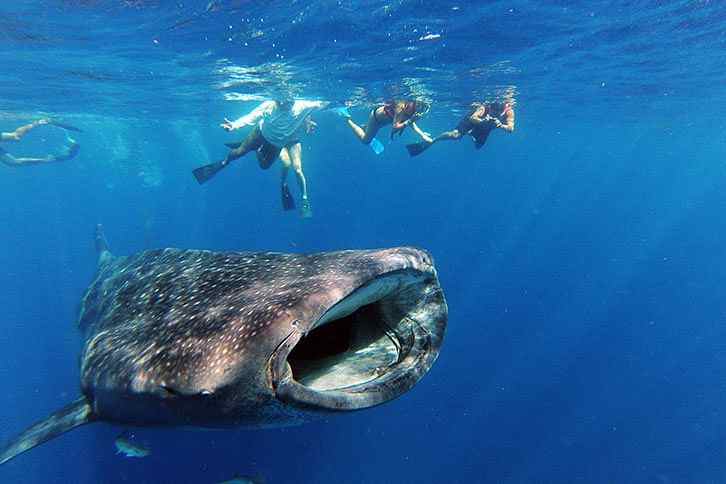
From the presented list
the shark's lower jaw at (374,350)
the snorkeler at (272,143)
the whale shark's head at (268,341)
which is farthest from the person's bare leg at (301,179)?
the shark's lower jaw at (374,350)

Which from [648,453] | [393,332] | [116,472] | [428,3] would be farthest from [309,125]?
[648,453]

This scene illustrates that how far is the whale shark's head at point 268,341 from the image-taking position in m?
2.27

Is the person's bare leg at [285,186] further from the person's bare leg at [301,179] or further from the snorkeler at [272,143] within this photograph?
the person's bare leg at [301,179]

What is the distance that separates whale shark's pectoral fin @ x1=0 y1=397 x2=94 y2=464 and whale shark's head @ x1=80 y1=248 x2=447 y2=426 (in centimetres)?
12

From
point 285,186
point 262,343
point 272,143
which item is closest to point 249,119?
point 272,143

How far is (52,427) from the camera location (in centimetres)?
335

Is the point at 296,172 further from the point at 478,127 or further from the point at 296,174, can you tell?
the point at 478,127

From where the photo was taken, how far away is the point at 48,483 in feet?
36.9

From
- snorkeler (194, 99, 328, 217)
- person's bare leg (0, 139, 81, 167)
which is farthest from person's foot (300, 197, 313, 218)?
person's bare leg (0, 139, 81, 167)

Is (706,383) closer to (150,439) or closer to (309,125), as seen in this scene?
(309,125)

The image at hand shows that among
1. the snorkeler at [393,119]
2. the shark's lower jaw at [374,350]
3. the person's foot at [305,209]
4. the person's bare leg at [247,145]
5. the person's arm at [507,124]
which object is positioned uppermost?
the shark's lower jaw at [374,350]

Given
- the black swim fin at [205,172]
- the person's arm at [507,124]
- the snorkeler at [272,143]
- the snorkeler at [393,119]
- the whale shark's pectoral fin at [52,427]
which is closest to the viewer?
the whale shark's pectoral fin at [52,427]

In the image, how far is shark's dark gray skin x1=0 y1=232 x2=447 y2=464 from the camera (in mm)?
2271

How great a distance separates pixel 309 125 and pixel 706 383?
76.0ft
